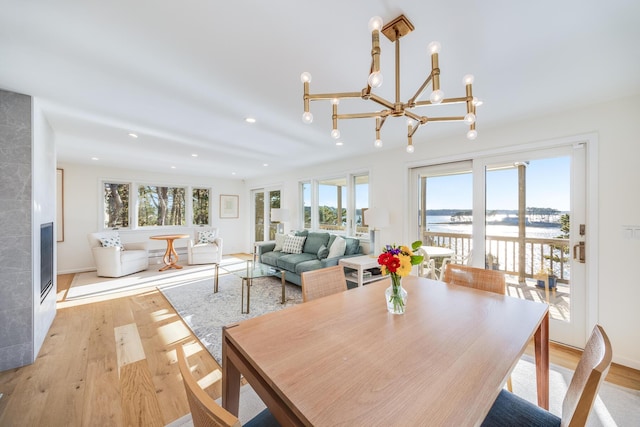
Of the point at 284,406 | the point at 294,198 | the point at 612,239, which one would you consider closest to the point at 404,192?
the point at 612,239

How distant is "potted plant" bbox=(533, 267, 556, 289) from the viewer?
2691 millimetres

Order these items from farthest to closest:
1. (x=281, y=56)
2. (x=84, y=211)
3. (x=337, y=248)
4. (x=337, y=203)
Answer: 1. (x=84, y=211)
2. (x=337, y=203)
3. (x=337, y=248)
4. (x=281, y=56)

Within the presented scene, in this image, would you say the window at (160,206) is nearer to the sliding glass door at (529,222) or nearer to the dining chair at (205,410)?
the sliding glass door at (529,222)

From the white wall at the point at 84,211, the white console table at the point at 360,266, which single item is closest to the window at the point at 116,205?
the white wall at the point at 84,211

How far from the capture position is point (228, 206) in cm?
772

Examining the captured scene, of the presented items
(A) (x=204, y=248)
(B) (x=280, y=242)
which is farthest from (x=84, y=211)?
(B) (x=280, y=242)

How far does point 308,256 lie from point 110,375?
300 cm

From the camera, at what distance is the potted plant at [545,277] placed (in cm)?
269

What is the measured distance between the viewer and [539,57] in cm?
167

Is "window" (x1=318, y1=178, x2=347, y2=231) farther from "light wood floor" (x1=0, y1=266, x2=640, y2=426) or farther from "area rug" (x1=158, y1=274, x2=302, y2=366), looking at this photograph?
"light wood floor" (x1=0, y1=266, x2=640, y2=426)

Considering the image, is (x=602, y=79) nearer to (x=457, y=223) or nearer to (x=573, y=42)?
(x=573, y=42)

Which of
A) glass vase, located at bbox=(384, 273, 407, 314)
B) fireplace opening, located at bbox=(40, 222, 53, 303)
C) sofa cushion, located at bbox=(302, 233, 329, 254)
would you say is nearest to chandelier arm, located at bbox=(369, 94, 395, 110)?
glass vase, located at bbox=(384, 273, 407, 314)

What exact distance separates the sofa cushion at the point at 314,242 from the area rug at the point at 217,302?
2.50ft

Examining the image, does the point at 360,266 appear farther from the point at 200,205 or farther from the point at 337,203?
the point at 200,205
